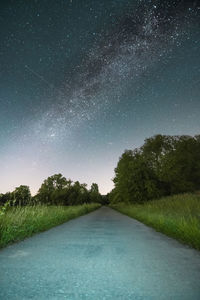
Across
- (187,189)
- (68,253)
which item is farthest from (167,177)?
(68,253)

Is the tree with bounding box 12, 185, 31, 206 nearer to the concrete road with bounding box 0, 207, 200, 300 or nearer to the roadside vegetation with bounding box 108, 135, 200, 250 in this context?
the concrete road with bounding box 0, 207, 200, 300

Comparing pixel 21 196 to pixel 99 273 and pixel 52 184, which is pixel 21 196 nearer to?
pixel 99 273

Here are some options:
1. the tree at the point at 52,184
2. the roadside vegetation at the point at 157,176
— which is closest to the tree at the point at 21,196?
the roadside vegetation at the point at 157,176

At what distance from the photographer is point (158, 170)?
36375mm

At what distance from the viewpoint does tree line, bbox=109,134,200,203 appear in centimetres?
2625

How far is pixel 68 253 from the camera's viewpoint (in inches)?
194

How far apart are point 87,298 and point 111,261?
72.3 inches

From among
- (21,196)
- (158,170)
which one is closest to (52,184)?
(158,170)

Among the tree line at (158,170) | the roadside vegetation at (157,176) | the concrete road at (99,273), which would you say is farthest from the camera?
the tree line at (158,170)

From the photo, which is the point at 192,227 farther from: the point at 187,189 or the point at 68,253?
the point at 187,189

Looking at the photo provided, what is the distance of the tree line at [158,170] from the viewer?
2625 cm

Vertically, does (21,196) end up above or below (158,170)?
below

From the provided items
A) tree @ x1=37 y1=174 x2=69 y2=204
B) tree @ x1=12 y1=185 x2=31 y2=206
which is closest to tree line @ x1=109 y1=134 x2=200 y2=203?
tree @ x1=12 y1=185 x2=31 y2=206

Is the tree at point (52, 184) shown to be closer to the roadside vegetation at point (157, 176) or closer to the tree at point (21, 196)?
the roadside vegetation at point (157, 176)
